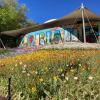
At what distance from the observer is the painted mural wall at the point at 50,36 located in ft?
102

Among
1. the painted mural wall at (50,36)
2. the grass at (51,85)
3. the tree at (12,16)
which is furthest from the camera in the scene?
the tree at (12,16)

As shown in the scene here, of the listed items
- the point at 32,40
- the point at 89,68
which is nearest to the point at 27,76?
the point at 89,68

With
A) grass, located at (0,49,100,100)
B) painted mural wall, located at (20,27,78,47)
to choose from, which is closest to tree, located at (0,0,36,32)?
painted mural wall, located at (20,27,78,47)

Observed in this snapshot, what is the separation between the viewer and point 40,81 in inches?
243

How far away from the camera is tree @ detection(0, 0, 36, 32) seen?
146 ft

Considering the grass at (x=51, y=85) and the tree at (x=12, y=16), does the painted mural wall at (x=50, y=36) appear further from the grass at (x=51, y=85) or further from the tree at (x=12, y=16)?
the grass at (x=51, y=85)

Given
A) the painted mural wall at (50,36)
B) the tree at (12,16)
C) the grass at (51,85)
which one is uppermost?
the tree at (12,16)

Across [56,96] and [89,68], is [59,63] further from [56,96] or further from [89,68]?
[56,96]

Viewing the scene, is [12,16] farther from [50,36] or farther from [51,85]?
[51,85]

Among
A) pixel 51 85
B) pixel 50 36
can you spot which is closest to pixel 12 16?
pixel 50 36

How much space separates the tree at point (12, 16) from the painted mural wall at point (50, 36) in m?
7.62

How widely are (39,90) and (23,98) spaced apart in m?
0.32

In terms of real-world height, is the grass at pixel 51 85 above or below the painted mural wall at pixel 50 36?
below

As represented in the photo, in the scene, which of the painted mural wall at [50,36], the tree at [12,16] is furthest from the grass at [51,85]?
the tree at [12,16]
